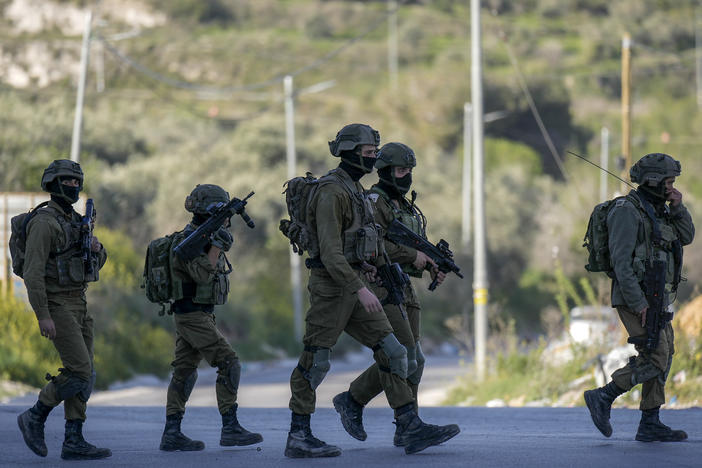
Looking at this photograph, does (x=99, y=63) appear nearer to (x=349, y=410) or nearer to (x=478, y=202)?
(x=478, y=202)

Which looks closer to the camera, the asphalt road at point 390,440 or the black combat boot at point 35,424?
the asphalt road at point 390,440

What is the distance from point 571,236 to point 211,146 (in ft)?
55.1

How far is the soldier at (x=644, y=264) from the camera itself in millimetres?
9422

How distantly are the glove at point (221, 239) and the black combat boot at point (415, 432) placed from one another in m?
1.85

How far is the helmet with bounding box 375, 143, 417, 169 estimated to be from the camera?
9.43m

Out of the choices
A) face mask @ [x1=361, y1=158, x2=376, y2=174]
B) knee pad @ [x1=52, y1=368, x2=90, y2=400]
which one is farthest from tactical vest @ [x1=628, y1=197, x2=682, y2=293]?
knee pad @ [x1=52, y1=368, x2=90, y2=400]

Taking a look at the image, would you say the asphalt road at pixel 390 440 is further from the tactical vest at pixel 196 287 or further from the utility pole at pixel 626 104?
the utility pole at pixel 626 104

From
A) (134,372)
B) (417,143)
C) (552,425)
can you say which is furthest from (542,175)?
(552,425)

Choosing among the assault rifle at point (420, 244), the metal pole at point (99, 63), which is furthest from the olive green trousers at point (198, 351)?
the metal pole at point (99, 63)

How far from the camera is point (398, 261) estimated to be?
9531 mm

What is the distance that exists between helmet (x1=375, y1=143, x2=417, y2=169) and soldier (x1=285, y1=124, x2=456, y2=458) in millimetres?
222

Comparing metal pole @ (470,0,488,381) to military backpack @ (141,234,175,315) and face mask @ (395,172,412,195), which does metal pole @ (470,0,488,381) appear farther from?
face mask @ (395,172,412,195)

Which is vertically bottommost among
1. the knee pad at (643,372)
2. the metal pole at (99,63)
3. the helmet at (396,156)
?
the knee pad at (643,372)

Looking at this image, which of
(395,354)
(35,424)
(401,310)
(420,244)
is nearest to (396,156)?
(420,244)
